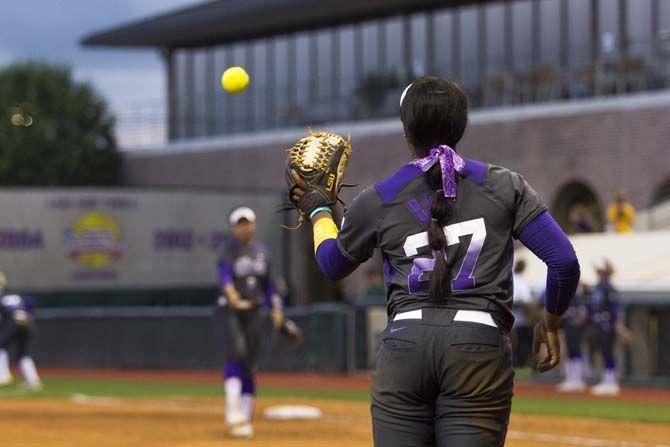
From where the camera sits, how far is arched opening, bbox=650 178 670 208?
29125mm

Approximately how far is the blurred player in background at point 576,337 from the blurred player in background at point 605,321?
15cm

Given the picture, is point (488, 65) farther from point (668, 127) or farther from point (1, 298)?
point (1, 298)

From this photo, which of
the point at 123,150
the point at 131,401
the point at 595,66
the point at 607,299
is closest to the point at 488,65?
the point at 595,66

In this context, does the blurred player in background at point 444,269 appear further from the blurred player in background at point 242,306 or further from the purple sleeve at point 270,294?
the purple sleeve at point 270,294

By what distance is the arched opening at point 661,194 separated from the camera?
2912cm

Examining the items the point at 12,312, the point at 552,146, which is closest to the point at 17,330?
the point at 12,312

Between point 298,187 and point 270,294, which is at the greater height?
point 298,187

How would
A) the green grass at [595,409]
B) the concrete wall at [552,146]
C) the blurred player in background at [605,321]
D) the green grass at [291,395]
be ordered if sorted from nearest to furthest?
the green grass at [595,409]
the green grass at [291,395]
the blurred player in background at [605,321]
the concrete wall at [552,146]

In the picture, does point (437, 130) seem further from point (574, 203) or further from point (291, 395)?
point (574, 203)

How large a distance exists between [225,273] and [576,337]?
321 inches

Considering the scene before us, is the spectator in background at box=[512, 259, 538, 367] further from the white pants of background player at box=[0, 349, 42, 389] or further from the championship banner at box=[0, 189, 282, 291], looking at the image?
the championship banner at box=[0, 189, 282, 291]

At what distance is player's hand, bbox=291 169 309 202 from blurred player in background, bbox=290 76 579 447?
265 mm

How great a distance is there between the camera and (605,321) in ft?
62.8

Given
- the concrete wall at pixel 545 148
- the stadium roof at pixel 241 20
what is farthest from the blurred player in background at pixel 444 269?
the stadium roof at pixel 241 20
